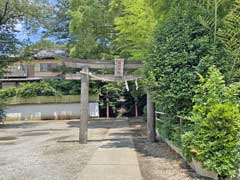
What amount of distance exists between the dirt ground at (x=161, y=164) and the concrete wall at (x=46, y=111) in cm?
1454

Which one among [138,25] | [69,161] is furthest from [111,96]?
[69,161]

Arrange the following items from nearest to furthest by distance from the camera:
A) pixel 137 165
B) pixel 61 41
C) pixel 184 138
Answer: pixel 184 138 < pixel 137 165 < pixel 61 41

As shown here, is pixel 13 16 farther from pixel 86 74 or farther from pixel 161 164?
pixel 161 164

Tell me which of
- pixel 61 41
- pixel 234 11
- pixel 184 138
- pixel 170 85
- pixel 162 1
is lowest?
pixel 184 138

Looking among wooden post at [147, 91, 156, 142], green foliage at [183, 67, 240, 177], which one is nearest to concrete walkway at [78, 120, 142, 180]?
green foliage at [183, 67, 240, 177]

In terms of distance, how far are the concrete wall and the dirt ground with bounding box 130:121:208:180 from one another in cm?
1454

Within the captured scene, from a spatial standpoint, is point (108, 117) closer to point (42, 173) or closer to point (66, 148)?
point (66, 148)

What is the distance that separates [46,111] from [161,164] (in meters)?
18.0

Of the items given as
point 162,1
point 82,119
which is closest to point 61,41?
point 82,119

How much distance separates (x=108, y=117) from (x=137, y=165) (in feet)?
57.4

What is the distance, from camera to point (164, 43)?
7.31 metres

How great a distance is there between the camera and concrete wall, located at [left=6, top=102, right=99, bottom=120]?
2355 centimetres

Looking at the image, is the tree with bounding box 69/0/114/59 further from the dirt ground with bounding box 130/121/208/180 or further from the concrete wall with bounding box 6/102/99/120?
the dirt ground with bounding box 130/121/208/180

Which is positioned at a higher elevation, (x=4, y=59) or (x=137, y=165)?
(x=4, y=59)
